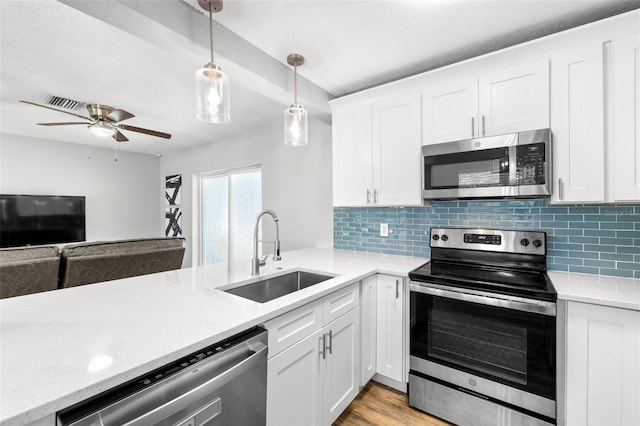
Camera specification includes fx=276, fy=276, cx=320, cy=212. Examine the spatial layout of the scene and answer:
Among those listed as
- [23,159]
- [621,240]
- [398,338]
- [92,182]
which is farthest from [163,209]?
[621,240]

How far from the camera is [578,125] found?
157cm

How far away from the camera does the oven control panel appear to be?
1.81m

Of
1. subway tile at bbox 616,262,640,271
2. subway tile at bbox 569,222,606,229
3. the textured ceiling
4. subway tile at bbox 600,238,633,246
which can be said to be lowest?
subway tile at bbox 616,262,640,271

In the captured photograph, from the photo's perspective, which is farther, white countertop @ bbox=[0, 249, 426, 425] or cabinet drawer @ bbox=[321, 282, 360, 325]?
cabinet drawer @ bbox=[321, 282, 360, 325]

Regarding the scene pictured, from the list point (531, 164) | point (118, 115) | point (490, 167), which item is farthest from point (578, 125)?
point (118, 115)

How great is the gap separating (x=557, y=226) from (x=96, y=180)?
251 inches

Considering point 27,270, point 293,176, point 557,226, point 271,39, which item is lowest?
point 27,270

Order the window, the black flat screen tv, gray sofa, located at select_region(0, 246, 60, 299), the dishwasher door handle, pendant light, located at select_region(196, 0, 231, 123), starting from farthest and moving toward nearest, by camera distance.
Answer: the window → the black flat screen tv → gray sofa, located at select_region(0, 246, 60, 299) → pendant light, located at select_region(196, 0, 231, 123) → the dishwasher door handle

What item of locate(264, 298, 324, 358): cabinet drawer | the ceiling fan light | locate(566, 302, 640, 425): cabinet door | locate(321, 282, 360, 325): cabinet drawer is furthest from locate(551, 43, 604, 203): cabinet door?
the ceiling fan light

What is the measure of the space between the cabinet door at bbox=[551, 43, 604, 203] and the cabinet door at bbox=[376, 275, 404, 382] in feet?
3.64

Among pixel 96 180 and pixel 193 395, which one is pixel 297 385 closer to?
pixel 193 395

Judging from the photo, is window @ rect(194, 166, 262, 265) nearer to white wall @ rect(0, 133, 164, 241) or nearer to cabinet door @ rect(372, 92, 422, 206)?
white wall @ rect(0, 133, 164, 241)

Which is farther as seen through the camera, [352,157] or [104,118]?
[104,118]

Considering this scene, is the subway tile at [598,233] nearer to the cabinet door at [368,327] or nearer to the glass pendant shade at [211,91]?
the cabinet door at [368,327]
